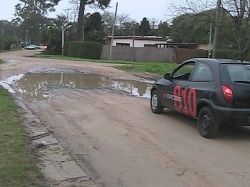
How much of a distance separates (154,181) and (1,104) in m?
6.97

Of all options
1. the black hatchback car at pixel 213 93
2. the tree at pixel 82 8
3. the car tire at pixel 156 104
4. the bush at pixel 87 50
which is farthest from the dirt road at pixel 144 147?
the tree at pixel 82 8

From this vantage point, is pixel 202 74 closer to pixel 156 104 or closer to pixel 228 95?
pixel 228 95

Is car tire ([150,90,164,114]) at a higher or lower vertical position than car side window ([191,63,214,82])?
lower

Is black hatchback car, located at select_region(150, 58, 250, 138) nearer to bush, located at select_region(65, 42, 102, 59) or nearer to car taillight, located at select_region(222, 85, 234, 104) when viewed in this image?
car taillight, located at select_region(222, 85, 234, 104)

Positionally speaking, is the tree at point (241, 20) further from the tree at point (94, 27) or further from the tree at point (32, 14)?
the tree at point (32, 14)

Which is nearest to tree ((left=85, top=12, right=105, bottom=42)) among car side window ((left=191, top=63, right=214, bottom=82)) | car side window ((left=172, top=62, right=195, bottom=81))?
car side window ((left=172, top=62, right=195, bottom=81))

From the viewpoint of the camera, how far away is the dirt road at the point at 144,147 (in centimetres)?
640

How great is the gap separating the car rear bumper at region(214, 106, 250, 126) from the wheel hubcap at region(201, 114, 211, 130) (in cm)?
30

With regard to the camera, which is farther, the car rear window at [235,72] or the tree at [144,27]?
the tree at [144,27]

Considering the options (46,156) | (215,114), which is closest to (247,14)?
(215,114)

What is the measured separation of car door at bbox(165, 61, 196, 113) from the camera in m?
10.2

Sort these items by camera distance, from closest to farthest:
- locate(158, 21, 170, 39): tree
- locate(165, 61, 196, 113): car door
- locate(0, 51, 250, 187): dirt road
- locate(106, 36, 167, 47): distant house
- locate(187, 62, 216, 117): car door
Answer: locate(0, 51, 250, 187): dirt road, locate(187, 62, 216, 117): car door, locate(165, 61, 196, 113): car door, locate(106, 36, 167, 47): distant house, locate(158, 21, 170, 39): tree

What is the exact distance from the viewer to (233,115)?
28.3 feet

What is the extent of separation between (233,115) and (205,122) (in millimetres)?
676
